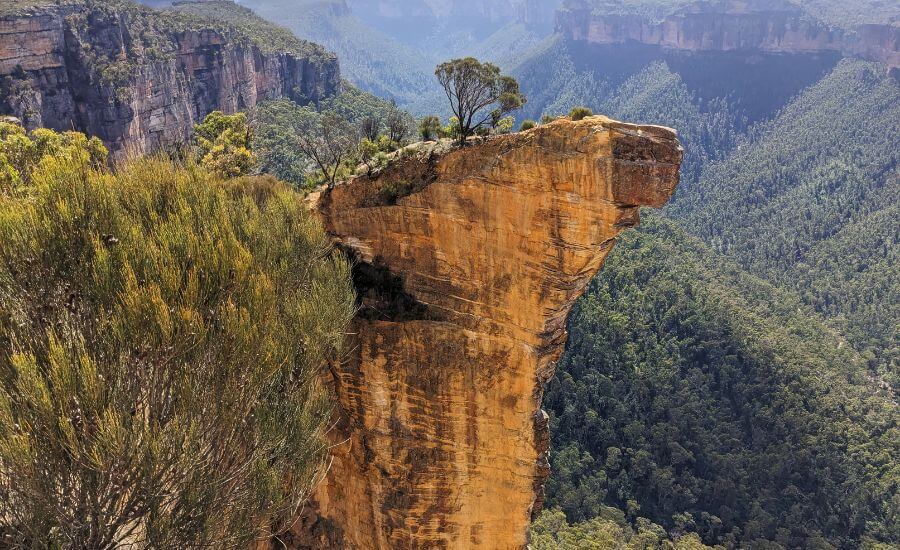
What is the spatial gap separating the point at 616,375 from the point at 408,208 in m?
53.9

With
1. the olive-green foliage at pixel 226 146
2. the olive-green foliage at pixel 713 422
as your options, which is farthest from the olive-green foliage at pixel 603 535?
the olive-green foliage at pixel 226 146

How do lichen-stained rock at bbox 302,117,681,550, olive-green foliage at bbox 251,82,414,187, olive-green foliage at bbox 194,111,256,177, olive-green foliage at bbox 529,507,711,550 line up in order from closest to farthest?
1. lichen-stained rock at bbox 302,117,681,550
2. olive-green foliage at bbox 194,111,256,177
3. olive-green foliage at bbox 529,507,711,550
4. olive-green foliage at bbox 251,82,414,187

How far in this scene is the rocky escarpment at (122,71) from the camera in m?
55.8

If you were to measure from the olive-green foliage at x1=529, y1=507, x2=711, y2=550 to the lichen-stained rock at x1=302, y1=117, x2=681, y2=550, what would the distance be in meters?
20.9

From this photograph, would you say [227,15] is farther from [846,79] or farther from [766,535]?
[846,79]

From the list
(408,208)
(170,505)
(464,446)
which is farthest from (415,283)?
(170,505)

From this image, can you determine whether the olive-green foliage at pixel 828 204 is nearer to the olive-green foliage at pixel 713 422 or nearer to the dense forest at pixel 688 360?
the dense forest at pixel 688 360

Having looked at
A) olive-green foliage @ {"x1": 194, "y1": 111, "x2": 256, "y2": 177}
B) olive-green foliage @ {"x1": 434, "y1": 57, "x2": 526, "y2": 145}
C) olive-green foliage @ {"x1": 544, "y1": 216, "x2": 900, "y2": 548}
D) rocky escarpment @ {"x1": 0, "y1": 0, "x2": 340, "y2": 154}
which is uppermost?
rocky escarpment @ {"x1": 0, "y1": 0, "x2": 340, "y2": 154}

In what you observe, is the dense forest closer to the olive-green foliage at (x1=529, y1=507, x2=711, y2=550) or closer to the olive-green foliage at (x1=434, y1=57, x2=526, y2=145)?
the olive-green foliage at (x1=529, y1=507, x2=711, y2=550)

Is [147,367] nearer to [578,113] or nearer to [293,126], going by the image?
[578,113]

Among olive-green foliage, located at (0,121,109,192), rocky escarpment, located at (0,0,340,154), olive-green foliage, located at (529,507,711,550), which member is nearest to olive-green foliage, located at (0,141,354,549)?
olive-green foliage, located at (0,121,109,192)

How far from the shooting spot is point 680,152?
1559 cm

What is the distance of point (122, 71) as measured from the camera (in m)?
64.4

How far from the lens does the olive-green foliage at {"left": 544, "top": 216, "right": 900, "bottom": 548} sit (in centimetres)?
5369
